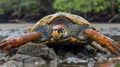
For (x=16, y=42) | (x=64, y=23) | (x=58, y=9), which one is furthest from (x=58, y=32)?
(x=58, y=9)

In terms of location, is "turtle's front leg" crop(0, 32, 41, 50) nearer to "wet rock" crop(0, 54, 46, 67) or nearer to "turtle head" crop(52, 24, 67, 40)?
"turtle head" crop(52, 24, 67, 40)

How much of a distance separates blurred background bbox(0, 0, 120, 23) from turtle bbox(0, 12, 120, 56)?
2806 centimetres

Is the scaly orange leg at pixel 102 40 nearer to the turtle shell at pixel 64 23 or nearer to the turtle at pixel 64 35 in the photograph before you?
the turtle at pixel 64 35

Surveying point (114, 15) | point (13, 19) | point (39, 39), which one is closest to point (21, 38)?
point (39, 39)

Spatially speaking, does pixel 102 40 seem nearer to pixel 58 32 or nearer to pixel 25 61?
pixel 58 32

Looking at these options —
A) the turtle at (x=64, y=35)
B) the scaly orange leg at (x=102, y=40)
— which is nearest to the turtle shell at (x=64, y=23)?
the turtle at (x=64, y=35)

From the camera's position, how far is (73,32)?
1053 centimetres

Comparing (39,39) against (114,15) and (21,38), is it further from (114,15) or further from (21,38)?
(114,15)

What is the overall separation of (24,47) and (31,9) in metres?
39.5

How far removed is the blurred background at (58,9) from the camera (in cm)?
4056

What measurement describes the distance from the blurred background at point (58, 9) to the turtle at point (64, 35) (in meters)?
28.1

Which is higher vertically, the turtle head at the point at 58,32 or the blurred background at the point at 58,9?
the turtle head at the point at 58,32

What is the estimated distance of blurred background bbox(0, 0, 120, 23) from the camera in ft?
133

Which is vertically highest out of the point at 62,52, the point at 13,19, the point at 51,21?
the point at 51,21
